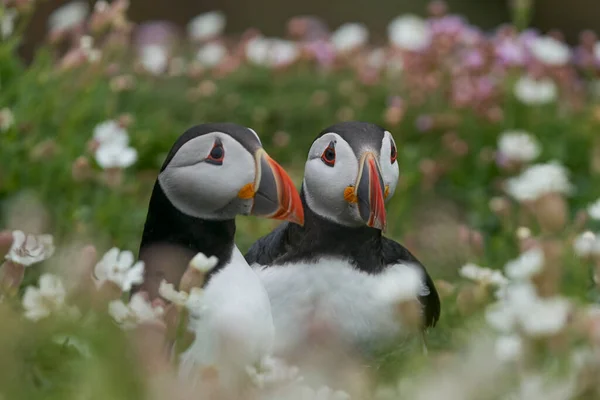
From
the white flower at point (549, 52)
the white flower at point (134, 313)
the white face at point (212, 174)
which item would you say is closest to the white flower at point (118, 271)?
the white flower at point (134, 313)

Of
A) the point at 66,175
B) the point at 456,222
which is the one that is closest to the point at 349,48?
the point at 456,222

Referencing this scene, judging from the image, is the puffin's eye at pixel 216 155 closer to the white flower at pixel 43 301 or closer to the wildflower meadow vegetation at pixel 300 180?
the wildflower meadow vegetation at pixel 300 180

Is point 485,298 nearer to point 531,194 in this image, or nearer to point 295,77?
point 531,194

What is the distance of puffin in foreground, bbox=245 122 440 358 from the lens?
114 inches

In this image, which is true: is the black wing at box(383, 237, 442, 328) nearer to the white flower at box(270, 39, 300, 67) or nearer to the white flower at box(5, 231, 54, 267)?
the white flower at box(5, 231, 54, 267)

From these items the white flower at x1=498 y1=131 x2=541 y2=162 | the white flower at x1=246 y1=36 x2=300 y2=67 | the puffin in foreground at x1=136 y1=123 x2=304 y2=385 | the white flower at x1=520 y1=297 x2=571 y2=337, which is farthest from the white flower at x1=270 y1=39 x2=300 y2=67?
the white flower at x1=520 y1=297 x2=571 y2=337

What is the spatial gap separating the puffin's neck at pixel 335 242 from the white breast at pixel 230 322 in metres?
0.40

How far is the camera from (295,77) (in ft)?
21.4

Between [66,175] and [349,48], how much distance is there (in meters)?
2.85

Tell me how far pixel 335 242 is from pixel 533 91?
2.76 meters

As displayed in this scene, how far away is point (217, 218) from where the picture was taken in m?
2.75

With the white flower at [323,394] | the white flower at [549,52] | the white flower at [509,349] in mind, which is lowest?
the white flower at [549,52]

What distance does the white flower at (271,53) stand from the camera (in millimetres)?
6438

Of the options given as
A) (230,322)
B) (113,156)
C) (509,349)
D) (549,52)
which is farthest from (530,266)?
(549,52)
